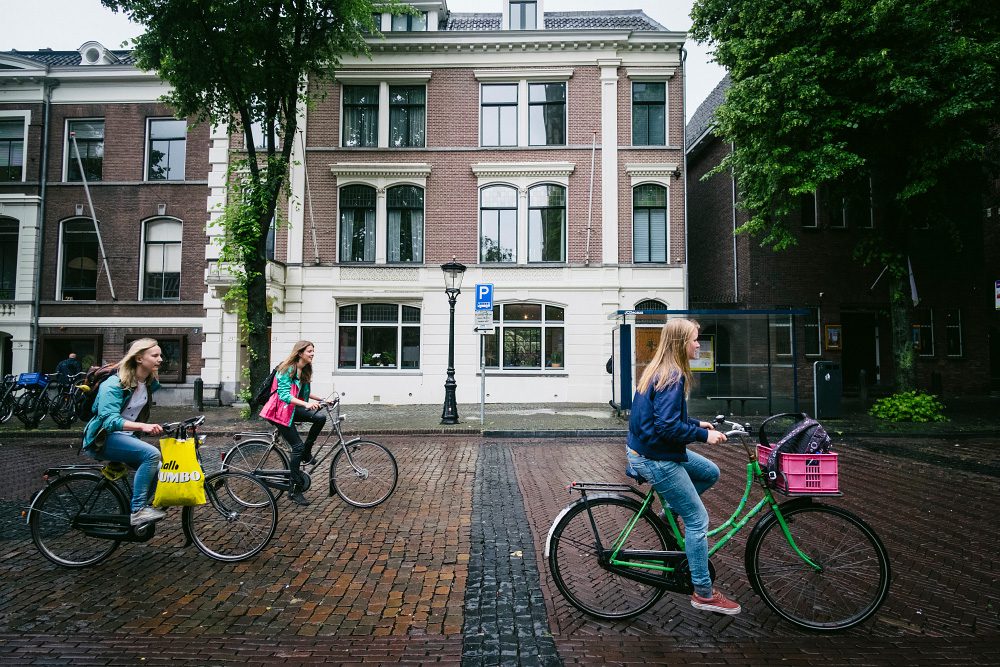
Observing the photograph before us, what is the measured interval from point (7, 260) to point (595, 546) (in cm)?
2425

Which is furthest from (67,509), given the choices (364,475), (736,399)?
(736,399)

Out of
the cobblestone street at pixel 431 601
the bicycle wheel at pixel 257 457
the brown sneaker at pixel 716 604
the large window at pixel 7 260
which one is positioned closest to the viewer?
the cobblestone street at pixel 431 601

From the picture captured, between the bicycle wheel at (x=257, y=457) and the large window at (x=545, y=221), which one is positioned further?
the large window at (x=545, y=221)

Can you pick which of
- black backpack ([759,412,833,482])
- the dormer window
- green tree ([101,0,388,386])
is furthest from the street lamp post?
the dormer window

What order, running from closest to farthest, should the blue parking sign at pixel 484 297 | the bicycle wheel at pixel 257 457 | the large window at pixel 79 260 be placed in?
1. the bicycle wheel at pixel 257 457
2. the blue parking sign at pixel 484 297
3. the large window at pixel 79 260

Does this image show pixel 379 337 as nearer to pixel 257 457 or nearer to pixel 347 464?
pixel 347 464

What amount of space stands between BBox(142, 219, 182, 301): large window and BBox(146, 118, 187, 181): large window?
5.74ft

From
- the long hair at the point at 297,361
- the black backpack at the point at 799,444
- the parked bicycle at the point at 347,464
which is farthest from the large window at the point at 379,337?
the black backpack at the point at 799,444

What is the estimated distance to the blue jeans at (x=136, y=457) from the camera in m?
4.15

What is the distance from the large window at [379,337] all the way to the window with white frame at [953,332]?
18.5 m

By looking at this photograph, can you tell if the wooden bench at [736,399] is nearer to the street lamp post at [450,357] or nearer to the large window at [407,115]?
the street lamp post at [450,357]

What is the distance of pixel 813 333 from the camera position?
17453 mm

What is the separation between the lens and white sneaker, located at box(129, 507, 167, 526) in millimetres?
4129

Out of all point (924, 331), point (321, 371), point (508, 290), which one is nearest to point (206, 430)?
point (321, 371)
